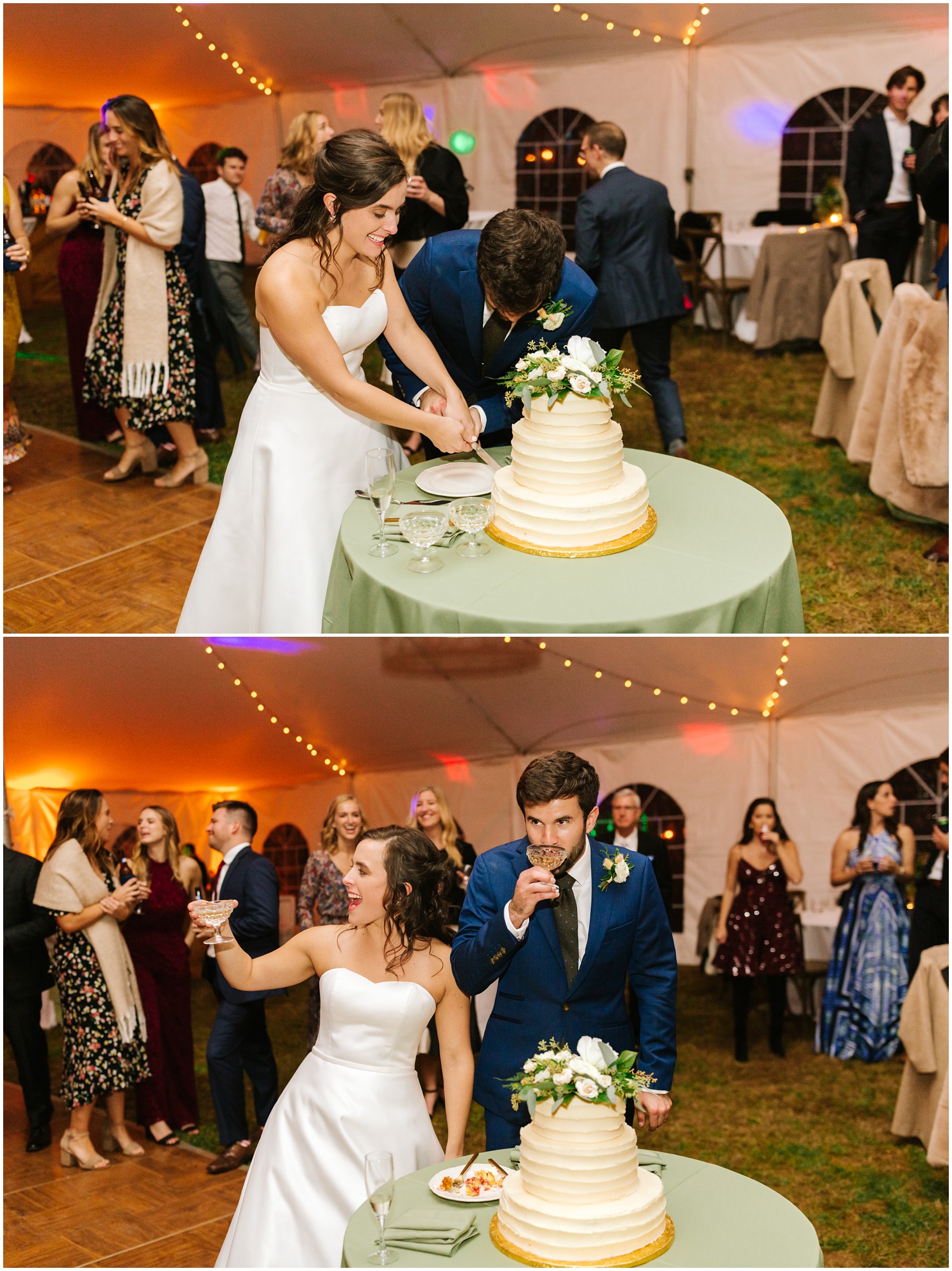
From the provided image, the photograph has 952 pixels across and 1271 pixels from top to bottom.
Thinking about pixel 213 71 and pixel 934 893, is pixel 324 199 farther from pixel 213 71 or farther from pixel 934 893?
pixel 213 71

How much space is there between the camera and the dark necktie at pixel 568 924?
9.04 ft

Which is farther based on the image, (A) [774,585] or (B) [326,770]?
(B) [326,770]

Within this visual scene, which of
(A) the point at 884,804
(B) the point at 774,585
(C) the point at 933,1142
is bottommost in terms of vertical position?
(C) the point at 933,1142

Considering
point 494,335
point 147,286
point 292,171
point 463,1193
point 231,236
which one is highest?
point 292,171

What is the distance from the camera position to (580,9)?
8.15m

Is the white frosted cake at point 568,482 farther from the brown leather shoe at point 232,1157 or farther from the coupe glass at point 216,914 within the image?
the brown leather shoe at point 232,1157

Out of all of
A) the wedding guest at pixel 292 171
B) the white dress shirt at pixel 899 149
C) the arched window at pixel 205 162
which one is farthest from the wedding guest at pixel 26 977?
the arched window at pixel 205 162

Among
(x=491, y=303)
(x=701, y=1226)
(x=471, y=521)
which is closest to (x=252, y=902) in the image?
(x=471, y=521)

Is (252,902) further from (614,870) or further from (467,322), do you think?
(467,322)

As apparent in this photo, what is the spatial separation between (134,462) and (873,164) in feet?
14.7

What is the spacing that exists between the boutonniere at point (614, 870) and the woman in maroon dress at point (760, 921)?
2903mm

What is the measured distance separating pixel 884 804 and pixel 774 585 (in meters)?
2.91

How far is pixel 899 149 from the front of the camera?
721 centimetres

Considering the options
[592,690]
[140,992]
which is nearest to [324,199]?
[140,992]
